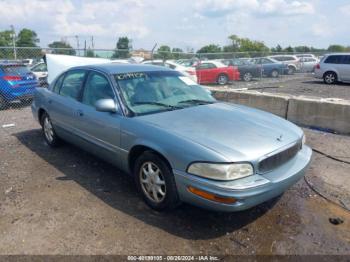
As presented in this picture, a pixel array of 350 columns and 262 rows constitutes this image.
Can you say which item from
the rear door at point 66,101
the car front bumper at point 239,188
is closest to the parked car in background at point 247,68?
the rear door at point 66,101

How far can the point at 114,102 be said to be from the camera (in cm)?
410

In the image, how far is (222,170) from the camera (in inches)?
119

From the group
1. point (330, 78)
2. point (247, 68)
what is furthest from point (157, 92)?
point (247, 68)

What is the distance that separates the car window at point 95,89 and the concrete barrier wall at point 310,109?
14.6ft

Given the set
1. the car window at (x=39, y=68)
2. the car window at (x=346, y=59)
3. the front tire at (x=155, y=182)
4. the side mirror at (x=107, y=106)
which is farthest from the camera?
the car window at (x=346, y=59)

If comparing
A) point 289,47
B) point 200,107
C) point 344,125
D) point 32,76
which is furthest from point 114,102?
point 289,47

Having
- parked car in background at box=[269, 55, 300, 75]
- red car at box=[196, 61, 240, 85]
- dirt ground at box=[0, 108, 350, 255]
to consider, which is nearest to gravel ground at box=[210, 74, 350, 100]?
red car at box=[196, 61, 240, 85]

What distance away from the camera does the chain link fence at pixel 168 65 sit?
10.2 meters

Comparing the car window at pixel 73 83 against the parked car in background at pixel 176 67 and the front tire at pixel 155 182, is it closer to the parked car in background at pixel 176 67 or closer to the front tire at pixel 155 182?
the front tire at pixel 155 182

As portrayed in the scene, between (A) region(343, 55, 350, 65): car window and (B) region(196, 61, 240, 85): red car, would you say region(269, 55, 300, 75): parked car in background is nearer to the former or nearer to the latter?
(B) region(196, 61, 240, 85): red car

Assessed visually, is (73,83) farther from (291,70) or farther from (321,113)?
(291,70)

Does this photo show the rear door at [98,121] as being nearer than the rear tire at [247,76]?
Yes

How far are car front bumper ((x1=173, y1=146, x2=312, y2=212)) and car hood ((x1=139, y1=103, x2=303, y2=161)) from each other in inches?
9.1

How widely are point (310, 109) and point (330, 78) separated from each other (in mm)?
12325
